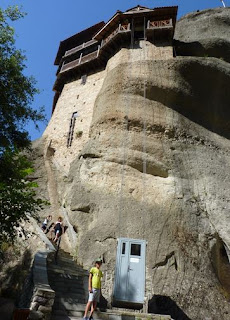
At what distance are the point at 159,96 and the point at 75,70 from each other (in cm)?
909

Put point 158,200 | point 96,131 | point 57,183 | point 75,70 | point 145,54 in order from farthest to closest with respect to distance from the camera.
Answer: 1. point 75,70
2. point 145,54
3. point 57,183
4. point 96,131
5. point 158,200

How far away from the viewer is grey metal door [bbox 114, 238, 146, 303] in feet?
26.0

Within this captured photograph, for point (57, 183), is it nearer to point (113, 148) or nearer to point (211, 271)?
point (113, 148)

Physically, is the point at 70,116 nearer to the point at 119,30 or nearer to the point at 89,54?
the point at 89,54

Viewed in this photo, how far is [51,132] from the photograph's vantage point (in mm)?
19047

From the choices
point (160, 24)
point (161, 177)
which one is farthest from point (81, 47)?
point (161, 177)

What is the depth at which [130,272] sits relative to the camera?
8.33 metres

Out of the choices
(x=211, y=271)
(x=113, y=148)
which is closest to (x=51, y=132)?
(x=113, y=148)

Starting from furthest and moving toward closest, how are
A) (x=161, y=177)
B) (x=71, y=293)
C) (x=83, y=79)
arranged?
(x=83, y=79)
(x=161, y=177)
(x=71, y=293)

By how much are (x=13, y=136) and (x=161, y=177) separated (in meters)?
6.62

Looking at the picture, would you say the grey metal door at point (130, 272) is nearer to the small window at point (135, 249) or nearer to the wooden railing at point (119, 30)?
the small window at point (135, 249)

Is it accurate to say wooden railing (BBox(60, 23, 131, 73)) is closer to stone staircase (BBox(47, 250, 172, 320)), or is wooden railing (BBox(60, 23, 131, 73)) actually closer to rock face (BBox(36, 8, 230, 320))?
rock face (BBox(36, 8, 230, 320))

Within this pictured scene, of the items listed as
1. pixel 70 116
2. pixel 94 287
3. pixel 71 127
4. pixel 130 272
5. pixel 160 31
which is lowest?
pixel 94 287

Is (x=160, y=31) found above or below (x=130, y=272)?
above
